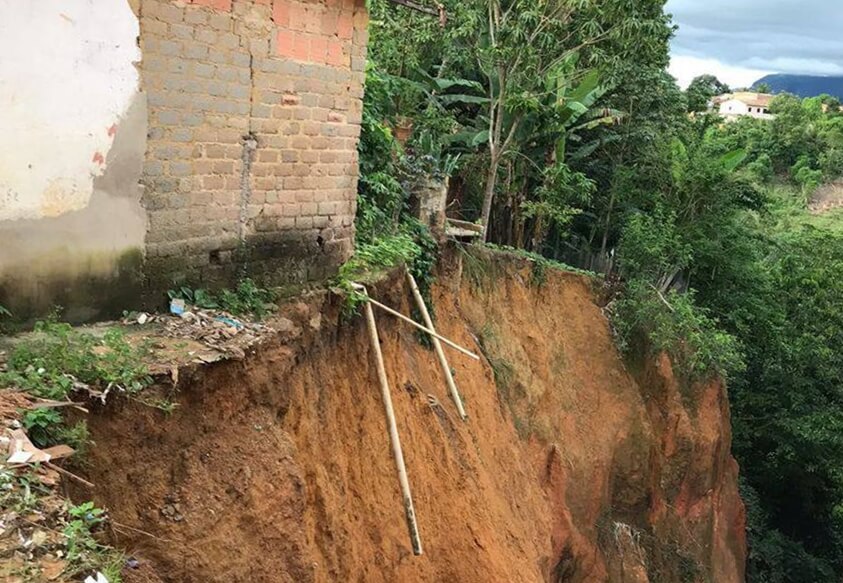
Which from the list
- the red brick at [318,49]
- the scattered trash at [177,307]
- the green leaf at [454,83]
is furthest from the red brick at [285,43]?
the green leaf at [454,83]

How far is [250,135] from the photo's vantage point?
6180mm

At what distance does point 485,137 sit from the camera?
14789 millimetres

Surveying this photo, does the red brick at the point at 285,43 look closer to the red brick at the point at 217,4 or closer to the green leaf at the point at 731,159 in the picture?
the red brick at the point at 217,4

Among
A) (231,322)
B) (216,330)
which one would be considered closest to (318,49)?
(231,322)

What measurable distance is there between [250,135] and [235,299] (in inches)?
54.2

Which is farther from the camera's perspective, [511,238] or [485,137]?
[511,238]

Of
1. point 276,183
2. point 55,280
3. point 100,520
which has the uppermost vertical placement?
point 276,183

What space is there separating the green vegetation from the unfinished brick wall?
3669mm

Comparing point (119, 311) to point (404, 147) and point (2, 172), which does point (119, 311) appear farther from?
point (404, 147)

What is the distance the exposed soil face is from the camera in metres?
4.70

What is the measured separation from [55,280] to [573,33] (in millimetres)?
9996

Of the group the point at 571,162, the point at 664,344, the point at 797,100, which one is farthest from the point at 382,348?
the point at 797,100

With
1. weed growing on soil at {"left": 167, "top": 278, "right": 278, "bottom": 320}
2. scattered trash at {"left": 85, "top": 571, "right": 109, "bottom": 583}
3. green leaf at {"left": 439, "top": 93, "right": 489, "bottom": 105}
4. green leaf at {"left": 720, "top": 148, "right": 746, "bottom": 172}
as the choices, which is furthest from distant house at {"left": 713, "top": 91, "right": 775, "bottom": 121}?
scattered trash at {"left": 85, "top": 571, "right": 109, "bottom": 583}

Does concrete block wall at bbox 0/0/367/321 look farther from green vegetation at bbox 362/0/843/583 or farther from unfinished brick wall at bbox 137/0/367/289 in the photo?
green vegetation at bbox 362/0/843/583
